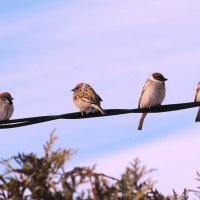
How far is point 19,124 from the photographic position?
21.4ft

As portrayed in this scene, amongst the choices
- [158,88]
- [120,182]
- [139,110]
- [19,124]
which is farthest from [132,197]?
[158,88]

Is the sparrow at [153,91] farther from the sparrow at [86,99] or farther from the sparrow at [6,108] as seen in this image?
the sparrow at [6,108]

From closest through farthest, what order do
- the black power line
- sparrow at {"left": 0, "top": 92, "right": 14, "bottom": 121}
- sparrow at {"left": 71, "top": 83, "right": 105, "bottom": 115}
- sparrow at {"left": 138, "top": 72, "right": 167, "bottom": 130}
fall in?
the black power line < sparrow at {"left": 71, "top": 83, "right": 105, "bottom": 115} < sparrow at {"left": 0, "top": 92, "right": 14, "bottom": 121} < sparrow at {"left": 138, "top": 72, "right": 167, "bottom": 130}

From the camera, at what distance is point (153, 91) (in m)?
12.0

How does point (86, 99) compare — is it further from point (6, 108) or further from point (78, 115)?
point (78, 115)

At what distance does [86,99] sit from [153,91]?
153cm

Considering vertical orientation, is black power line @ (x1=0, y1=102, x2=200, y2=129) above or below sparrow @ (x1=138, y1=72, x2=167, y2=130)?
below

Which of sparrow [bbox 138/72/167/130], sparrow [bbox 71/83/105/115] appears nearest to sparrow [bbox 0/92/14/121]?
sparrow [bbox 71/83/105/115]

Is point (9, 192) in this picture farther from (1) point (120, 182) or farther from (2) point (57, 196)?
(1) point (120, 182)

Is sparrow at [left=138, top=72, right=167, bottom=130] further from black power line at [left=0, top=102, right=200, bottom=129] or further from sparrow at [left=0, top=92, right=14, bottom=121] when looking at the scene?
black power line at [left=0, top=102, right=200, bottom=129]

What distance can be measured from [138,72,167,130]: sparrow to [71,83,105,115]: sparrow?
1143mm

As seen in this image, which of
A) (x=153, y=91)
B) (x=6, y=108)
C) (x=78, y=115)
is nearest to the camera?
(x=78, y=115)

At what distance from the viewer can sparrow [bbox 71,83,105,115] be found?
11.2 m

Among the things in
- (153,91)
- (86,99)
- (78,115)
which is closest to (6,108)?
(86,99)
